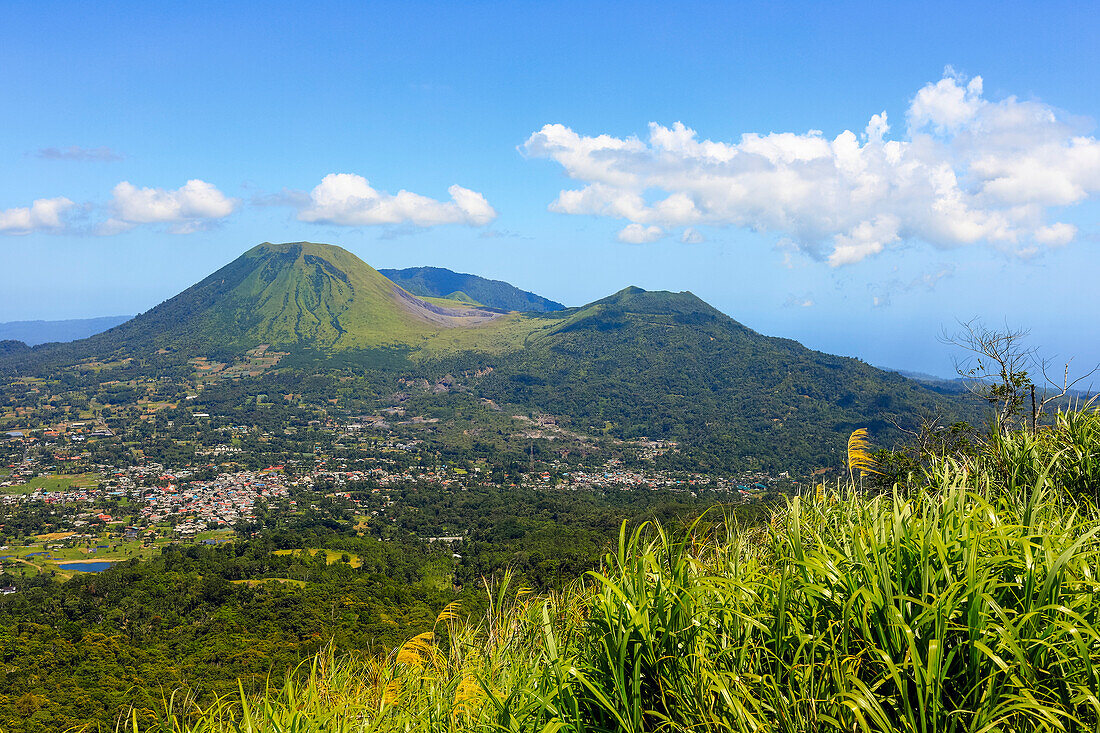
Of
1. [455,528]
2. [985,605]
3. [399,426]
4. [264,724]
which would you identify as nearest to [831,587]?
[985,605]

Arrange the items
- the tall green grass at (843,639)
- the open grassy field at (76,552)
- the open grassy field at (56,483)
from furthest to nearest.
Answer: the open grassy field at (56,483)
the open grassy field at (76,552)
the tall green grass at (843,639)

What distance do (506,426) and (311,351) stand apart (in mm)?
54368

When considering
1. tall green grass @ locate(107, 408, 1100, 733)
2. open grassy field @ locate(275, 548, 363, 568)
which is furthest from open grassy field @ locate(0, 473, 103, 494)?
tall green grass @ locate(107, 408, 1100, 733)

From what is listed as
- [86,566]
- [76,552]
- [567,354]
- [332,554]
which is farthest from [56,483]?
[567,354]

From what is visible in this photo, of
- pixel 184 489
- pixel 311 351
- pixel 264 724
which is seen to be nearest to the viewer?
pixel 264 724

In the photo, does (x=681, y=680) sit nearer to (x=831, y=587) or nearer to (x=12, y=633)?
(x=831, y=587)

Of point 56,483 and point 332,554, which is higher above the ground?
point 332,554

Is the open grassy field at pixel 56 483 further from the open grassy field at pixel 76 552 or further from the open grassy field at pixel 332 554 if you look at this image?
the open grassy field at pixel 332 554

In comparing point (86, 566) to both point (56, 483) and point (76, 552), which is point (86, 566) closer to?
point (76, 552)

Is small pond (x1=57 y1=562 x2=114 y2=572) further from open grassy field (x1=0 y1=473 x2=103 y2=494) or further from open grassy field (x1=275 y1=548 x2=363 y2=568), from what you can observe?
open grassy field (x1=0 y1=473 x2=103 y2=494)

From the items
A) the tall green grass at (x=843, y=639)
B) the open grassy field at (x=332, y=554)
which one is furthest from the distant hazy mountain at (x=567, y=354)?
the tall green grass at (x=843, y=639)

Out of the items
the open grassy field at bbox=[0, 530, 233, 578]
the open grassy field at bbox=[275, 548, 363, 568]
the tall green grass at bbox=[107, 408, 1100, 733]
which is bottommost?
the open grassy field at bbox=[0, 530, 233, 578]

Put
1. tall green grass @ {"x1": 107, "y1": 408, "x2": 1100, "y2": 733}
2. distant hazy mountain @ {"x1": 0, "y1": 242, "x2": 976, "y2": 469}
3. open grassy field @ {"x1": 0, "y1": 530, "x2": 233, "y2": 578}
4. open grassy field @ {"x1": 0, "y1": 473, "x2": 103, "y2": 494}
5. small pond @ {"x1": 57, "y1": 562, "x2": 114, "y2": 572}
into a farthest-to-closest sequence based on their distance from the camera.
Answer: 1. distant hazy mountain @ {"x1": 0, "y1": 242, "x2": 976, "y2": 469}
2. open grassy field @ {"x1": 0, "y1": 473, "x2": 103, "y2": 494}
3. small pond @ {"x1": 57, "y1": 562, "x2": 114, "y2": 572}
4. open grassy field @ {"x1": 0, "y1": 530, "x2": 233, "y2": 578}
5. tall green grass @ {"x1": 107, "y1": 408, "x2": 1100, "y2": 733}

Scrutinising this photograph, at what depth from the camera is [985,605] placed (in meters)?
2.15
